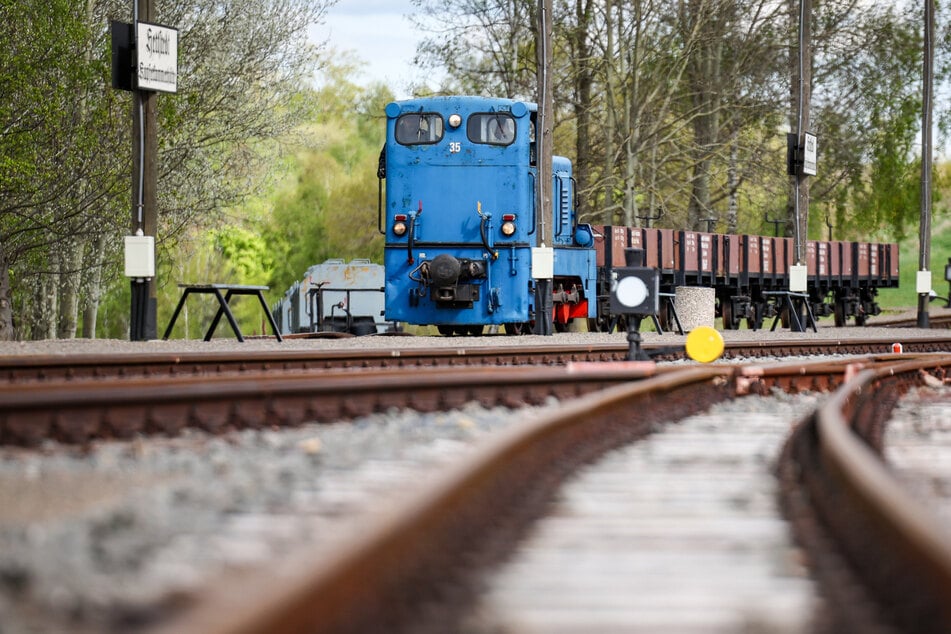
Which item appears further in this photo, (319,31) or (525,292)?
(319,31)

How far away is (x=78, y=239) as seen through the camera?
27.6 metres

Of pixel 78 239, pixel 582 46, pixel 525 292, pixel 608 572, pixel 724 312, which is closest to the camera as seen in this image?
pixel 608 572

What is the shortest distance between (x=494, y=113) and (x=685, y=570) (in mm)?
16478

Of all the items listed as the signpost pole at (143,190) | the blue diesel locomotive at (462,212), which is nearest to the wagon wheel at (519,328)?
the blue diesel locomotive at (462,212)

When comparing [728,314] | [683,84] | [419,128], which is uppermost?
[683,84]

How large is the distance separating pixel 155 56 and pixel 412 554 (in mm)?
14299

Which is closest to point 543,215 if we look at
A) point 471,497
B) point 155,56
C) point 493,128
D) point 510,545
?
point 493,128

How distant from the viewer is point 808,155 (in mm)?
24562

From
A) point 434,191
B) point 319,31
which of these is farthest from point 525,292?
point 319,31

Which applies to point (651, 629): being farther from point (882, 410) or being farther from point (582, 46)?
point (582, 46)

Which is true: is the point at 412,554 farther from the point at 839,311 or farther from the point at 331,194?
the point at 331,194

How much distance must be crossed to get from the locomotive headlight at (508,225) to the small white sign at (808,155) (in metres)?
7.61

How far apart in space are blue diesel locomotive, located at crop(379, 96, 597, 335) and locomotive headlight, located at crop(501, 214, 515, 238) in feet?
0.05

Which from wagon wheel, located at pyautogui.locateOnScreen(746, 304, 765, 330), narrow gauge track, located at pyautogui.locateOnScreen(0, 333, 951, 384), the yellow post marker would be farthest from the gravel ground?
wagon wheel, located at pyautogui.locateOnScreen(746, 304, 765, 330)
